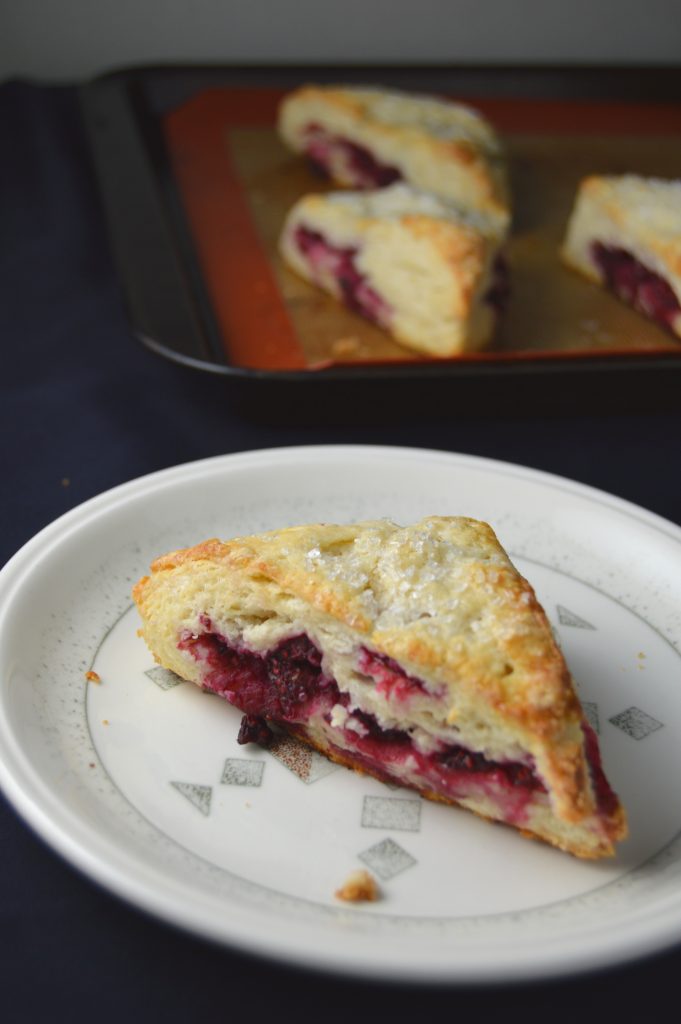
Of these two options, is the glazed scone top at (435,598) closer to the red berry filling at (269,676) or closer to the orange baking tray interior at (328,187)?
the red berry filling at (269,676)

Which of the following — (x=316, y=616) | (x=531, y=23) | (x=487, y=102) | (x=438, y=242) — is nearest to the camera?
(x=316, y=616)

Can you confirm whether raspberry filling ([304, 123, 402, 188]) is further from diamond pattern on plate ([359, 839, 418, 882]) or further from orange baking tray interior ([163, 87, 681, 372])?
diamond pattern on plate ([359, 839, 418, 882])

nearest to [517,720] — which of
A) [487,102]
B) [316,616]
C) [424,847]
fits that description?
[424,847]

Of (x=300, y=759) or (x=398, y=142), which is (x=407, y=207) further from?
(x=300, y=759)

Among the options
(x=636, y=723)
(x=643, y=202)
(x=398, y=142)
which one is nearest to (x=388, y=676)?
(x=636, y=723)

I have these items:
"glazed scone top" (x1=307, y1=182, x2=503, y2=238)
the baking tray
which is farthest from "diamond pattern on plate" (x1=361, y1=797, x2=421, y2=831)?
"glazed scone top" (x1=307, y1=182, x2=503, y2=238)

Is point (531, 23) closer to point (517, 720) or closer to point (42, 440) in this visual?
point (42, 440)

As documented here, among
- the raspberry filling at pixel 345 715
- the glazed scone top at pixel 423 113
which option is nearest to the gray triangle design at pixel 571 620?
the raspberry filling at pixel 345 715
